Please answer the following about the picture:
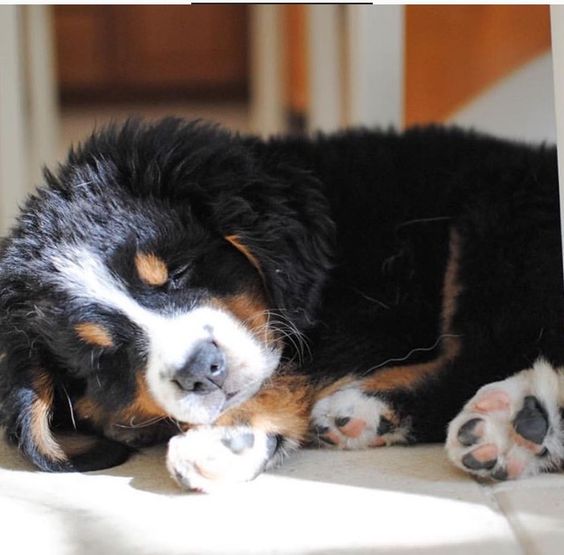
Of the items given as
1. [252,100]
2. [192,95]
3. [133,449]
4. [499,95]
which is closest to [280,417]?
[133,449]

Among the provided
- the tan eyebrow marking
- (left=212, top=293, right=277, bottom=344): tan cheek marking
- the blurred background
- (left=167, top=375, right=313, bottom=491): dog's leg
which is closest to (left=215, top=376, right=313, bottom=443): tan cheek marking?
(left=167, top=375, right=313, bottom=491): dog's leg

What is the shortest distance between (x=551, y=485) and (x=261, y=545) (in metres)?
0.59

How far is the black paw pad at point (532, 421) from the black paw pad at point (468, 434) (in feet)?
0.27

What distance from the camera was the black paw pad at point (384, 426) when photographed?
2.12m

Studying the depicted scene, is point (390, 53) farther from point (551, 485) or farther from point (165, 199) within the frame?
point (551, 485)

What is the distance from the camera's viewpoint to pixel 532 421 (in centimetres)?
188

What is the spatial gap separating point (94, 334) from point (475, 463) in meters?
0.84

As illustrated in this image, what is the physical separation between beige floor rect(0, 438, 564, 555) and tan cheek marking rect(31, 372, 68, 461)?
56 millimetres

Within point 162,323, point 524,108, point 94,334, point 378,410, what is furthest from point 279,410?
point 524,108

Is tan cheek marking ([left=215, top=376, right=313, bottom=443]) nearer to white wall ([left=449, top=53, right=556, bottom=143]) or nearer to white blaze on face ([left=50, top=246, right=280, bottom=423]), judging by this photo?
white blaze on face ([left=50, top=246, right=280, bottom=423])

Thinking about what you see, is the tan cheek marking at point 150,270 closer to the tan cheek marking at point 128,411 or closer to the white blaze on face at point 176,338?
the white blaze on face at point 176,338

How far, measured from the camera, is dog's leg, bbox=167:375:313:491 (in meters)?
1.91

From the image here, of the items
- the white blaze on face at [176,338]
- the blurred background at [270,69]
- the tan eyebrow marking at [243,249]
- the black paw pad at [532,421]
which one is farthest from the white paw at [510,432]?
the blurred background at [270,69]

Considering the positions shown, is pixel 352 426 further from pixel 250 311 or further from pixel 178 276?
pixel 178 276
